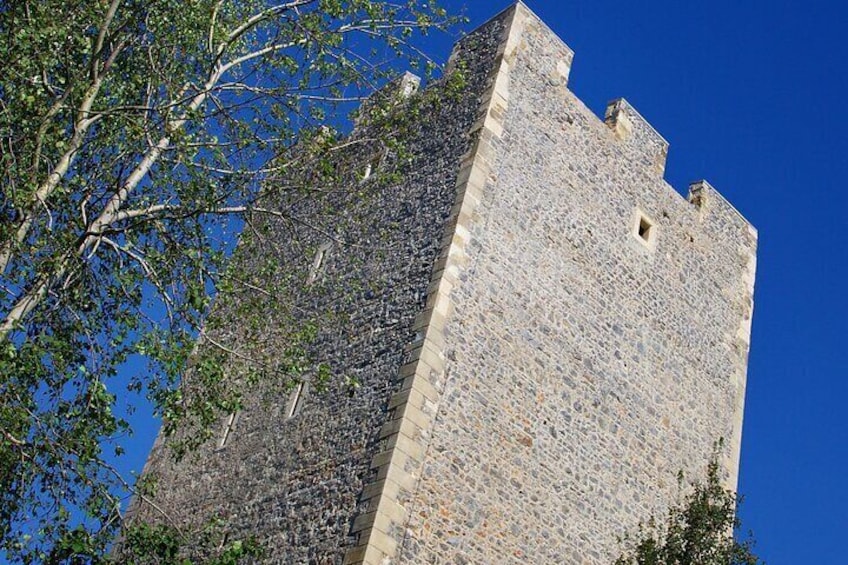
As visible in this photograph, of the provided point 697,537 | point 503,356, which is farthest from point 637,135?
point 697,537

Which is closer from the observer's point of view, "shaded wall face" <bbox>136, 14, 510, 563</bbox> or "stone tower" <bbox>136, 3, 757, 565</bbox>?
"stone tower" <bbox>136, 3, 757, 565</bbox>

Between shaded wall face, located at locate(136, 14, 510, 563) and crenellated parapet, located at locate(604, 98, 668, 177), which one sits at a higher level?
crenellated parapet, located at locate(604, 98, 668, 177)

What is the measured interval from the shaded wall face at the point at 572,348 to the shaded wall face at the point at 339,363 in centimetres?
63

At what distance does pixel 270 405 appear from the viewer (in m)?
14.7

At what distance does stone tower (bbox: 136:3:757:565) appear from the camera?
1268cm

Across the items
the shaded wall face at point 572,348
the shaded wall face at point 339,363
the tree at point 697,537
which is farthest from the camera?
the tree at point 697,537

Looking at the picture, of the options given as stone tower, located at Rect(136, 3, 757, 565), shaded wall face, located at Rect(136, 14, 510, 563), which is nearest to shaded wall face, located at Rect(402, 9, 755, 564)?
stone tower, located at Rect(136, 3, 757, 565)

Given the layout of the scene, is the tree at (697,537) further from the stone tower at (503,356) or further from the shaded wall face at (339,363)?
the shaded wall face at (339,363)

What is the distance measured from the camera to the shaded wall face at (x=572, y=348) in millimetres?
13008

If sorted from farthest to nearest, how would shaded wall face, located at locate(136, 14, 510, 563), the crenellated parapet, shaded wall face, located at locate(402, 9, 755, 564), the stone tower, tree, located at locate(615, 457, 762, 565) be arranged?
the crenellated parapet → tree, located at locate(615, 457, 762, 565) → shaded wall face, located at locate(402, 9, 755, 564) → shaded wall face, located at locate(136, 14, 510, 563) → the stone tower

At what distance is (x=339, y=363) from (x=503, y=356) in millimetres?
2003

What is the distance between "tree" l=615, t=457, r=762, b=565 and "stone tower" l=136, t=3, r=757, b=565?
0.27 metres

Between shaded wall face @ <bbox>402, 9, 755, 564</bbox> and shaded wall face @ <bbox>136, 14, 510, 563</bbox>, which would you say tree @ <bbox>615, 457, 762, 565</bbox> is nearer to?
shaded wall face @ <bbox>402, 9, 755, 564</bbox>

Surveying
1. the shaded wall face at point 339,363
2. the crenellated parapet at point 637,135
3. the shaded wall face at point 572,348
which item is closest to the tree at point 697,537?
the shaded wall face at point 572,348
